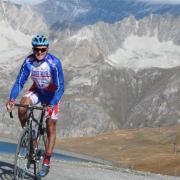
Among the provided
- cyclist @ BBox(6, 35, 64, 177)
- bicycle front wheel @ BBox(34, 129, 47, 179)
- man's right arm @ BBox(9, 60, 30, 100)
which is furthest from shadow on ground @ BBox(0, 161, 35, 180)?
man's right arm @ BBox(9, 60, 30, 100)

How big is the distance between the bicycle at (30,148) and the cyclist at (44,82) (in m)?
0.17

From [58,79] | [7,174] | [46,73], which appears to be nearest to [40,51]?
[46,73]

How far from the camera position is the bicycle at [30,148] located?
17.9 m

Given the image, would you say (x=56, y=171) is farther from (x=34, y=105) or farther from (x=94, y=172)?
(x=34, y=105)

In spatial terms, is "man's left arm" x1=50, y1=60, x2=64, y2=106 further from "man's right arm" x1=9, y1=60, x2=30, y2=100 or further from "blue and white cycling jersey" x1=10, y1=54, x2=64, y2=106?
"man's right arm" x1=9, y1=60, x2=30, y2=100

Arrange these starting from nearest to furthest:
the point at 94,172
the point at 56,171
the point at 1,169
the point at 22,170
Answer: the point at 22,170, the point at 1,169, the point at 56,171, the point at 94,172

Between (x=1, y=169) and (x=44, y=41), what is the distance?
5.00 m

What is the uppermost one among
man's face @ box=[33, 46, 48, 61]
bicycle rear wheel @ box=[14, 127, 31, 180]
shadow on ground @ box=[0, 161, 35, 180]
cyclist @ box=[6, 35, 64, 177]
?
man's face @ box=[33, 46, 48, 61]

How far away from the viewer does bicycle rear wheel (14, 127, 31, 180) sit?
58.2 feet

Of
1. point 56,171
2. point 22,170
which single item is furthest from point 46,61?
point 56,171

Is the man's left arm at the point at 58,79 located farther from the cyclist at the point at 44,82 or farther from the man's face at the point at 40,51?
the man's face at the point at 40,51

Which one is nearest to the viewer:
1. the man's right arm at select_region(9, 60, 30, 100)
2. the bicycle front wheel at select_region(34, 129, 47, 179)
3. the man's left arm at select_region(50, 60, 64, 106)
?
the man's right arm at select_region(9, 60, 30, 100)

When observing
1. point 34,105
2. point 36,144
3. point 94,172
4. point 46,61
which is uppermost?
point 46,61

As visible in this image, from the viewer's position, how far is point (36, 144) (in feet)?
61.9
